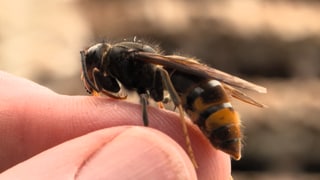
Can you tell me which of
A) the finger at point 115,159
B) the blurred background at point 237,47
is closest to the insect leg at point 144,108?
the finger at point 115,159

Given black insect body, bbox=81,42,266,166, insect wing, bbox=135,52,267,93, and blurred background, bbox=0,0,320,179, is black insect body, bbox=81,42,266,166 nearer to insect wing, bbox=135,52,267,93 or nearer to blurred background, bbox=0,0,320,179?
insect wing, bbox=135,52,267,93

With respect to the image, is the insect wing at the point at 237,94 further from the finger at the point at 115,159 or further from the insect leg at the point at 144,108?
the finger at the point at 115,159

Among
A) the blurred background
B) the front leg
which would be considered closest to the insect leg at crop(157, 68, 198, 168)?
the front leg

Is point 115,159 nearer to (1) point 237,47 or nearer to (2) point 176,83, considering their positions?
(2) point 176,83

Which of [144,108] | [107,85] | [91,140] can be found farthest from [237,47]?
[91,140]

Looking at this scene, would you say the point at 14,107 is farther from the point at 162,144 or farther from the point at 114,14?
the point at 114,14
